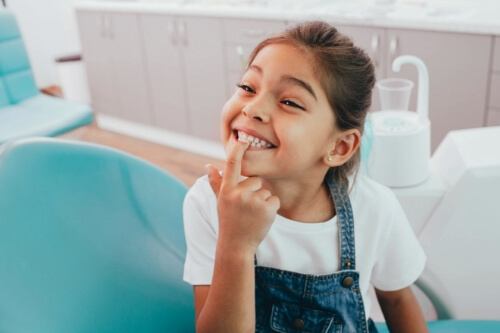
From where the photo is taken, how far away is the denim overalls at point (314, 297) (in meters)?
0.90

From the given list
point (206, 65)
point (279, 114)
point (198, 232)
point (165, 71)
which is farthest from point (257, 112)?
point (165, 71)

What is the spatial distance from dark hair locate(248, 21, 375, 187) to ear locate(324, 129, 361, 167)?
0.02 m

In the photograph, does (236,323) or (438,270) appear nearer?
(236,323)

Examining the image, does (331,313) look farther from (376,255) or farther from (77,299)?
(77,299)

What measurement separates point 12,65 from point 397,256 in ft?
8.68

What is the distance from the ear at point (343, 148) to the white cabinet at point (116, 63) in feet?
9.75

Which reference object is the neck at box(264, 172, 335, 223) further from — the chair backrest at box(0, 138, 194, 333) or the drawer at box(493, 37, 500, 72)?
the drawer at box(493, 37, 500, 72)

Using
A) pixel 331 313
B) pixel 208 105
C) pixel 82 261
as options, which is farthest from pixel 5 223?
pixel 208 105

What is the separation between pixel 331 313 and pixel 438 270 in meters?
0.38

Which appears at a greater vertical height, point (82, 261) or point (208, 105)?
point (82, 261)

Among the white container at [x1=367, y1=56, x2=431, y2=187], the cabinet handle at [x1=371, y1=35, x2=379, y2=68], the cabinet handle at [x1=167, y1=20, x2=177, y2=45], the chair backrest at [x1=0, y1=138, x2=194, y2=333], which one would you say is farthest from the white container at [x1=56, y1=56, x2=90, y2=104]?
the chair backrest at [x1=0, y1=138, x2=194, y2=333]

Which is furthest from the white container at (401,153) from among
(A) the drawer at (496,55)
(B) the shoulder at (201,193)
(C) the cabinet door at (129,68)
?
(C) the cabinet door at (129,68)

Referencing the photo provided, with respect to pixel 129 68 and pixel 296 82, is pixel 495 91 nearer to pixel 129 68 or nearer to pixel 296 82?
pixel 296 82

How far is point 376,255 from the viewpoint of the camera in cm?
93
